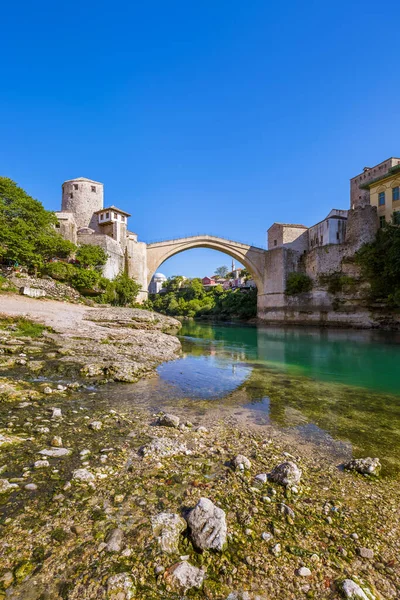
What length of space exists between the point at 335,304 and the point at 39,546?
32379 mm

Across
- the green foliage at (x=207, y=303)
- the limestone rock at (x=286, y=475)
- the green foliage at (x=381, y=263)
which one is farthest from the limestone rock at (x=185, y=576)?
the green foliage at (x=207, y=303)

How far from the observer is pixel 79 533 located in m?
1.74

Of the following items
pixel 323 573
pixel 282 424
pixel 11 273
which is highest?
pixel 11 273

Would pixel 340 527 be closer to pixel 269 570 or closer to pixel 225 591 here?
pixel 269 570

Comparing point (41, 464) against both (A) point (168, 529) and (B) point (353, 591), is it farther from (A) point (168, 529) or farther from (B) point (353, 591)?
(B) point (353, 591)

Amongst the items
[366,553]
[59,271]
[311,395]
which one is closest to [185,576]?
[366,553]

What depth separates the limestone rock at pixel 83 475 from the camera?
7.43ft

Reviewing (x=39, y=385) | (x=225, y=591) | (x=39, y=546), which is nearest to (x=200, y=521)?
(x=225, y=591)

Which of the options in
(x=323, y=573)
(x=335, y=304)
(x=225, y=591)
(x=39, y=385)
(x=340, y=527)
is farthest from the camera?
(x=335, y=304)

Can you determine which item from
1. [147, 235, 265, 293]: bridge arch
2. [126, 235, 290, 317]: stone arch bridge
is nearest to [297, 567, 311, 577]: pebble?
[126, 235, 290, 317]: stone arch bridge

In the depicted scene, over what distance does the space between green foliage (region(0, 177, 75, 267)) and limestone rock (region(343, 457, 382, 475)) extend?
20136 millimetres

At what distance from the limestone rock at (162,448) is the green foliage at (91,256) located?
2314 centimetres

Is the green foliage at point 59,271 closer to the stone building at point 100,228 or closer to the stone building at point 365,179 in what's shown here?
the stone building at point 100,228

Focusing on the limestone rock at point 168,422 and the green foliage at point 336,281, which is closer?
the limestone rock at point 168,422
